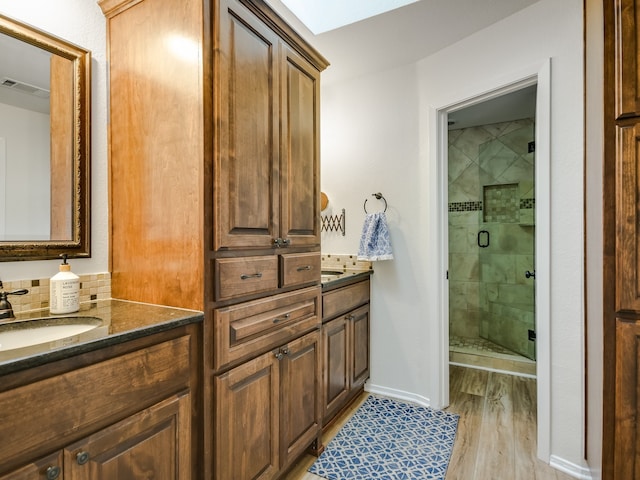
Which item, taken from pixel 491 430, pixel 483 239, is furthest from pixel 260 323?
pixel 483 239

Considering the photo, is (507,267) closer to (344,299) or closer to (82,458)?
(344,299)

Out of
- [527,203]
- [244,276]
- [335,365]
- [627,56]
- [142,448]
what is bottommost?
[335,365]

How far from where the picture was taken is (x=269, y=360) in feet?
4.71

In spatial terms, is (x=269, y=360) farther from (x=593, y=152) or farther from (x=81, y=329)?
(x=593, y=152)

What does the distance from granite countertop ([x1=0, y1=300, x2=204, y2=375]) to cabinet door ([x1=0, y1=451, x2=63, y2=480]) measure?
0.22 m

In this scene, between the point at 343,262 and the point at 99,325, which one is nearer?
the point at 99,325

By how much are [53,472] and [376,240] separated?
6.64 ft

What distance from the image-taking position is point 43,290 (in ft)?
4.11

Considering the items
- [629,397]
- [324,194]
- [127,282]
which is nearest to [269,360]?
[127,282]

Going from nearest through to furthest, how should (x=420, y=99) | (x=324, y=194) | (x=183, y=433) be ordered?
(x=183, y=433) → (x=420, y=99) → (x=324, y=194)

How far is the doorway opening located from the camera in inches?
131

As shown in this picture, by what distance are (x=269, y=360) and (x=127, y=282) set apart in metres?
0.66

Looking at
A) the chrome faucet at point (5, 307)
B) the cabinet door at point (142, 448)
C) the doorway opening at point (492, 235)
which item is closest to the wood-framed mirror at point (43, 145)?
the chrome faucet at point (5, 307)

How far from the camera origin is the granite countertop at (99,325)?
737 mm
